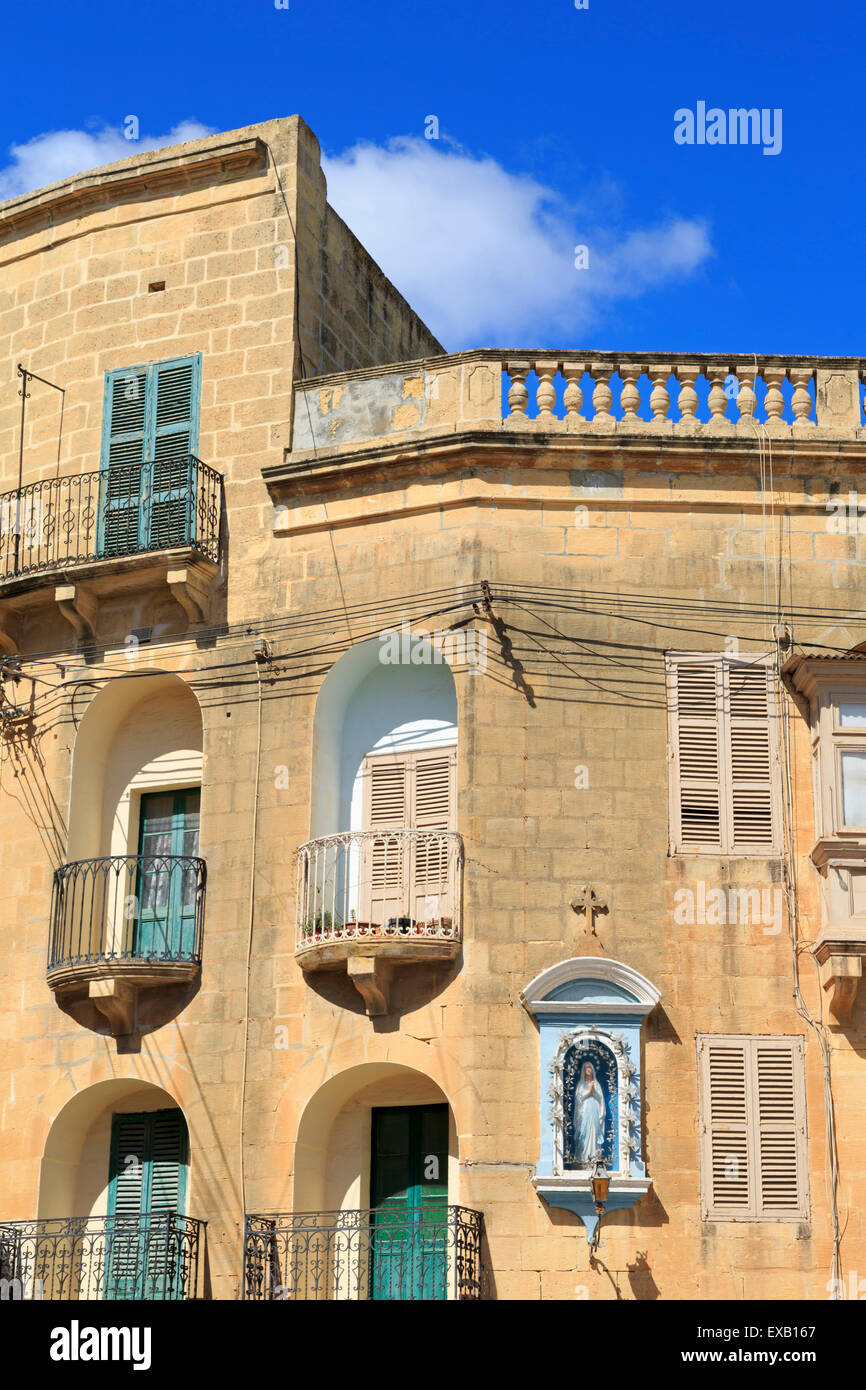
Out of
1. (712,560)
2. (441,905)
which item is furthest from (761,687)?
(441,905)

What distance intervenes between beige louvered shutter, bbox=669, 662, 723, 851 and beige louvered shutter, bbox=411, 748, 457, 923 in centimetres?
216

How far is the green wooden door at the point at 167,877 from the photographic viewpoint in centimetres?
2120

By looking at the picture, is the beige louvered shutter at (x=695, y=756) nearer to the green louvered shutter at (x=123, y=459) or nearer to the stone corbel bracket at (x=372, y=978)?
the stone corbel bracket at (x=372, y=978)

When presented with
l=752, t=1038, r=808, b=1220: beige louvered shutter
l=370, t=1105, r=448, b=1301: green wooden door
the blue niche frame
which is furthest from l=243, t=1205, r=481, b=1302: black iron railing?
l=752, t=1038, r=808, b=1220: beige louvered shutter

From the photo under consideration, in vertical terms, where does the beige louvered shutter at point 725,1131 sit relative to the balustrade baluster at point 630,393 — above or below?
below

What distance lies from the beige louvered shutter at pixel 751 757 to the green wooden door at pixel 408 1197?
3.86 m

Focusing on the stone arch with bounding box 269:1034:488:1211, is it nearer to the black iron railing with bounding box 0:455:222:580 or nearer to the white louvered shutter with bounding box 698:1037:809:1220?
the white louvered shutter with bounding box 698:1037:809:1220

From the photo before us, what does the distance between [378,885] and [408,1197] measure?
116 inches

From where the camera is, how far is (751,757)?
20438 millimetres

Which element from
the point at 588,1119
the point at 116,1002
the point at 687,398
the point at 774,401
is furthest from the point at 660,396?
the point at 116,1002

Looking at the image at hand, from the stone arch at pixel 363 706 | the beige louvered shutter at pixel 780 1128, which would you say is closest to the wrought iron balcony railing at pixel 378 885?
the stone arch at pixel 363 706

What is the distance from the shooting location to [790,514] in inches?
825

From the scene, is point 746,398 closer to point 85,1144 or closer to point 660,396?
point 660,396

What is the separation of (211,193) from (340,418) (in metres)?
3.24
